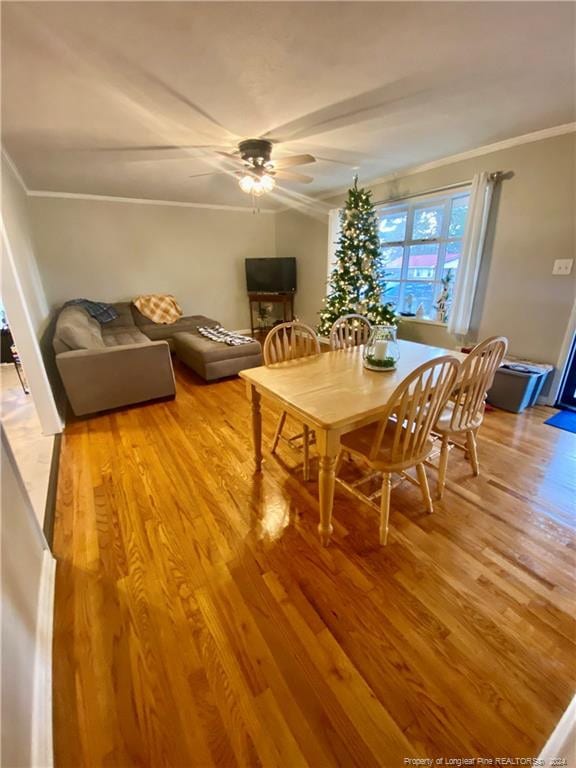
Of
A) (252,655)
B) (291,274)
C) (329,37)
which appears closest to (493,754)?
(252,655)

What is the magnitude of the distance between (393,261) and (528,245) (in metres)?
1.72

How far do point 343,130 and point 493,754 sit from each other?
352 centimetres

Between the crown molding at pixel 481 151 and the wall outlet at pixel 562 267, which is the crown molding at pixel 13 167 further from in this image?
the wall outlet at pixel 562 267

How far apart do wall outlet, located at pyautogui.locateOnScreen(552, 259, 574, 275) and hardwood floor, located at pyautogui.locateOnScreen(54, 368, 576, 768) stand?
5.75 feet

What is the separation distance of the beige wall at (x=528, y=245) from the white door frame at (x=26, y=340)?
4.12 metres

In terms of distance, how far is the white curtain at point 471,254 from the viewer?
3062 mm

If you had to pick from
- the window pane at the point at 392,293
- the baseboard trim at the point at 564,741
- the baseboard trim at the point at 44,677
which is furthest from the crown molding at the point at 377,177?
the baseboard trim at the point at 564,741

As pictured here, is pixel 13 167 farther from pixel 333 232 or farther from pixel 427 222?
pixel 427 222

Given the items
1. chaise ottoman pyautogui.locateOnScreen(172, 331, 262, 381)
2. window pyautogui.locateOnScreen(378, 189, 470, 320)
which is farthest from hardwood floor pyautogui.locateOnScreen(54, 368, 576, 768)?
window pyautogui.locateOnScreen(378, 189, 470, 320)

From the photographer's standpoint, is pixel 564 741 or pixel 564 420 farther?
pixel 564 420

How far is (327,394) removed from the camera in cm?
156

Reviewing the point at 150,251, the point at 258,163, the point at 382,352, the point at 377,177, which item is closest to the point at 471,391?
the point at 382,352

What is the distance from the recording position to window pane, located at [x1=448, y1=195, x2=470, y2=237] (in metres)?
3.51

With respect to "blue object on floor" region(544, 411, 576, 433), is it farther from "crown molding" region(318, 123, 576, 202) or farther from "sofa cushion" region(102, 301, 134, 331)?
"sofa cushion" region(102, 301, 134, 331)
